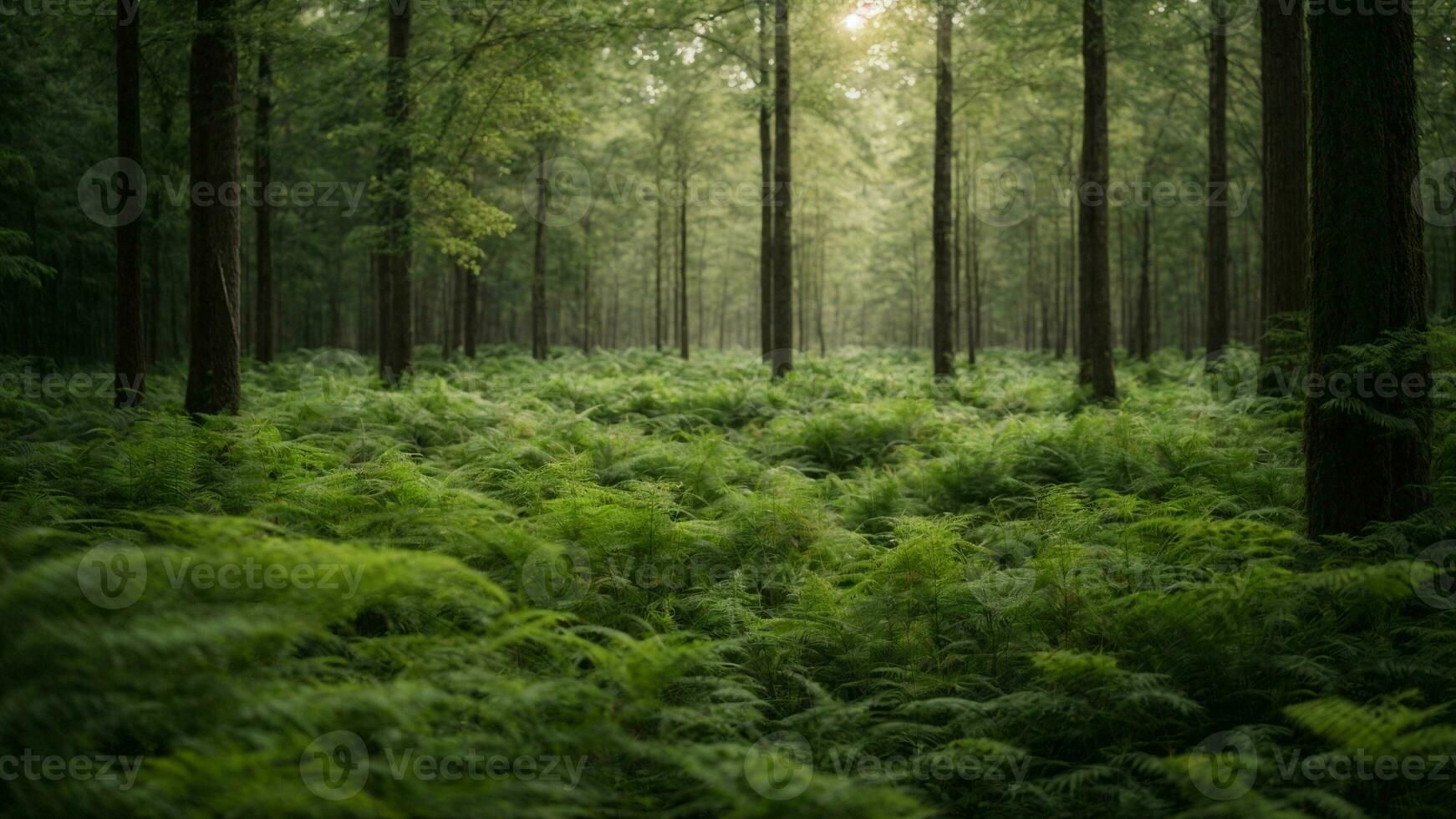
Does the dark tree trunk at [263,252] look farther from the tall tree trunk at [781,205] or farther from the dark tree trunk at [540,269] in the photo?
the tall tree trunk at [781,205]

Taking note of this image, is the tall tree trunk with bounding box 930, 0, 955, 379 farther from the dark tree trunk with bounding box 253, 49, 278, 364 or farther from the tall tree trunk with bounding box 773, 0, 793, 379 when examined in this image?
the dark tree trunk with bounding box 253, 49, 278, 364

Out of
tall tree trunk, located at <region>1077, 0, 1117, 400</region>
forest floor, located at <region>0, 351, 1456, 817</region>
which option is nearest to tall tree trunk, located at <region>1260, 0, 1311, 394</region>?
forest floor, located at <region>0, 351, 1456, 817</region>

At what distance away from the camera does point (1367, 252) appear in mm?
4648

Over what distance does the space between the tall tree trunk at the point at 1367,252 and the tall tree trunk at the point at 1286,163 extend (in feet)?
15.5

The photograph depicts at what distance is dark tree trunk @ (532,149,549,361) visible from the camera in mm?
24312

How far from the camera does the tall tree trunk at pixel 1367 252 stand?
4.62 m

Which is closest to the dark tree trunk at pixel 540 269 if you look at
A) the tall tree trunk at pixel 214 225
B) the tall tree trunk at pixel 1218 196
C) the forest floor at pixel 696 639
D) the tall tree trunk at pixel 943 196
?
the tall tree trunk at pixel 943 196

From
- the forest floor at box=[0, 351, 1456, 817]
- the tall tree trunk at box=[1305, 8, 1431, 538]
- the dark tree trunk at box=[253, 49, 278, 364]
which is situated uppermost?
the dark tree trunk at box=[253, 49, 278, 364]

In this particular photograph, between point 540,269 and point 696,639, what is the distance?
22758mm

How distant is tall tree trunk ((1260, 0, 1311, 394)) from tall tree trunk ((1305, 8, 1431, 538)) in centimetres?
471

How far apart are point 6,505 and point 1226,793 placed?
22.6 ft

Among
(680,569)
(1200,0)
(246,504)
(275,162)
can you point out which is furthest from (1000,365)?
(275,162)

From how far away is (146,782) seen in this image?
2.30 metres

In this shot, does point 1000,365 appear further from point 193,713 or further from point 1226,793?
point 193,713
